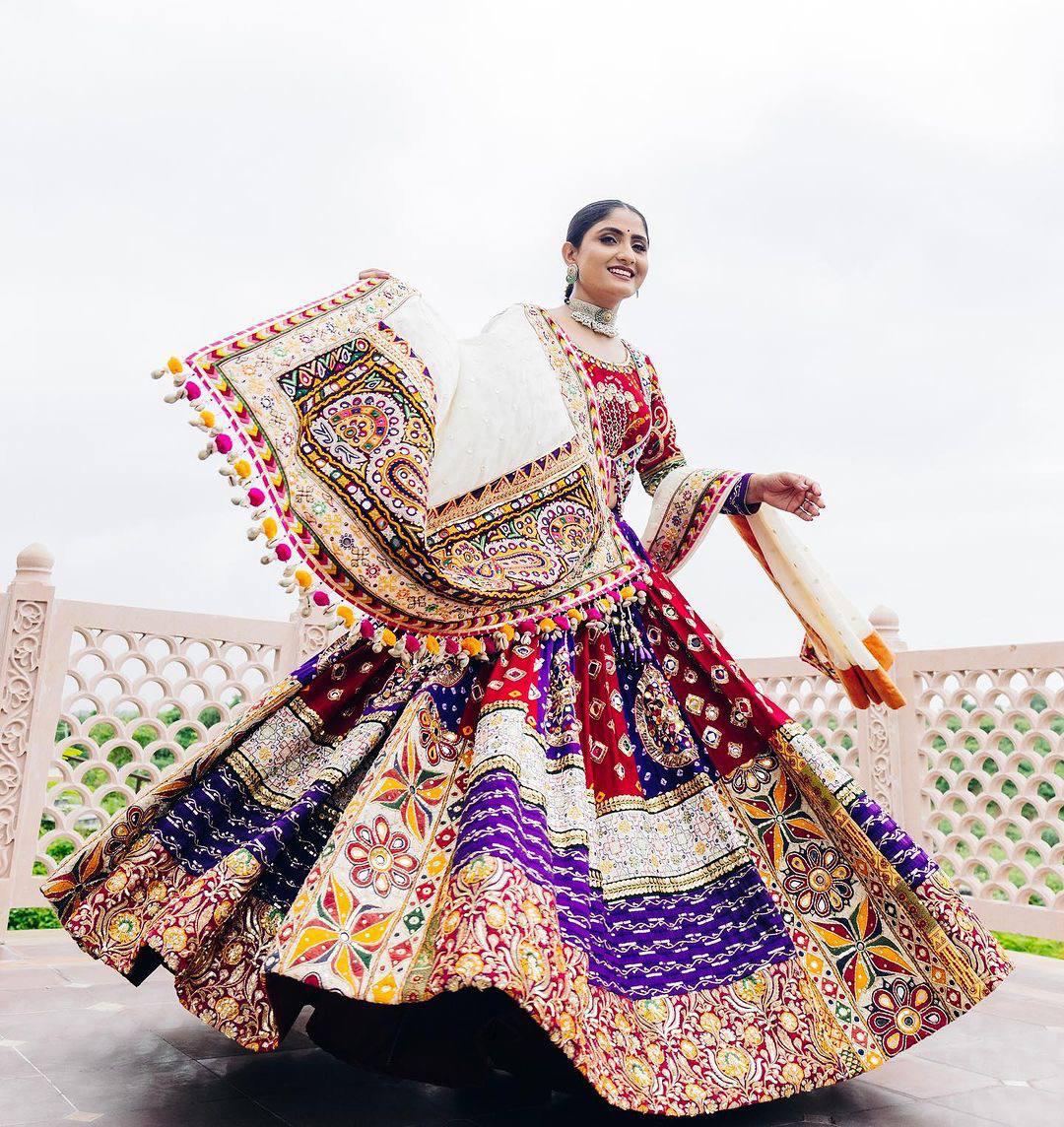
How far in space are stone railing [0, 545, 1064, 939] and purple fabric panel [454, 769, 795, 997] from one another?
296 centimetres

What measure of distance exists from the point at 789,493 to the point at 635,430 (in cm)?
40

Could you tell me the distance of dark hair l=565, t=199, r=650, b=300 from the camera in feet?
8.12

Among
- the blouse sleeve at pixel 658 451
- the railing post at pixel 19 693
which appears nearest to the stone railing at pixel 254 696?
the railing post at pixel 19 693

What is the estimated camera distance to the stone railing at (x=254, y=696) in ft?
13.3

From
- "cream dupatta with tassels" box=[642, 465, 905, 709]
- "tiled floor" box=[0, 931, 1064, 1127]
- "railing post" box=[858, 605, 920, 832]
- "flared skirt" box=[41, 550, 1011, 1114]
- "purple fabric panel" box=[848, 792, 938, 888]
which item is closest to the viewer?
"flared skirt" box=[41, 550, 1011, 1114]

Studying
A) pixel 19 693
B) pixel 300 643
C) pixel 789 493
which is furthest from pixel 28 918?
pixel 789 493

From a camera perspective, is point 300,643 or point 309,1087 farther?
point 300,643

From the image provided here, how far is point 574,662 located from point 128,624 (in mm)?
2908

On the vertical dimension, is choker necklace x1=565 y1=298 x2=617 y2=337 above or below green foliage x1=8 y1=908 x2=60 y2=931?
above

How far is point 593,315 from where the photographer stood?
246cm

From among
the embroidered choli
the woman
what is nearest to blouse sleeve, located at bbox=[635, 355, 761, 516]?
the embroidered choli

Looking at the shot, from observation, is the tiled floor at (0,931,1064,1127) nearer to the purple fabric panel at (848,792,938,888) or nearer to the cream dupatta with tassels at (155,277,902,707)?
the purple fabric panel at (848,792,938,888)

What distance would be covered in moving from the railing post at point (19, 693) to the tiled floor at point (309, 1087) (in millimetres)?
1481

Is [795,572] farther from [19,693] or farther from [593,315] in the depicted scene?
[19,693]
